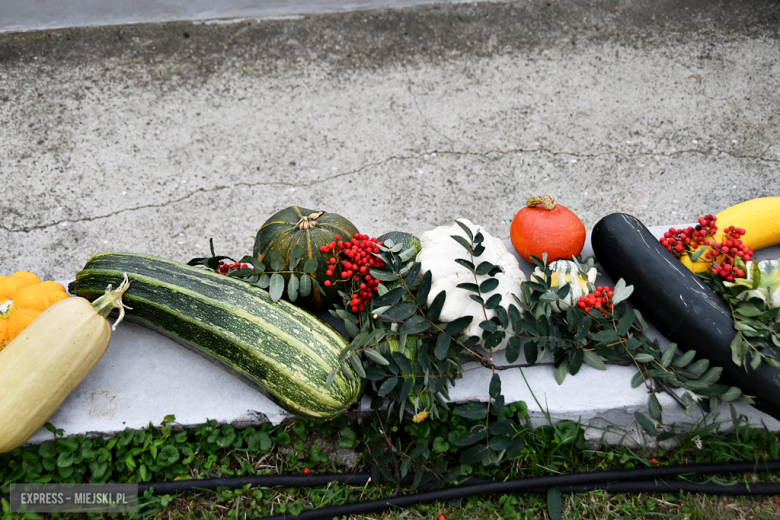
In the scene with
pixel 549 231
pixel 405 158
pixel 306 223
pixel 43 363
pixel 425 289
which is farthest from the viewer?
pixel 405 158

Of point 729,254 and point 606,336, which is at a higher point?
point 729,254

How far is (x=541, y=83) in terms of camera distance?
158 inches

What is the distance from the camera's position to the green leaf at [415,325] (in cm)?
182

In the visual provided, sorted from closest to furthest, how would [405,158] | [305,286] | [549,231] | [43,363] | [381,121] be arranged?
[43,363], [305,286], [549,231], [405,158], [381,121]

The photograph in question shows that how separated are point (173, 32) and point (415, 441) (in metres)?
3.87

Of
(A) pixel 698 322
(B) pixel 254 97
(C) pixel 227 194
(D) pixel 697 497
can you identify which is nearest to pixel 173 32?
(B) pixel 254 97

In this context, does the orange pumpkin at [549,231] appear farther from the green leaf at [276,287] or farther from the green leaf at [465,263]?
the green leaf at [276,287]

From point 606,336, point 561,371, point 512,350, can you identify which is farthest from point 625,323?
point 512,350

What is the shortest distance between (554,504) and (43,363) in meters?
1.96

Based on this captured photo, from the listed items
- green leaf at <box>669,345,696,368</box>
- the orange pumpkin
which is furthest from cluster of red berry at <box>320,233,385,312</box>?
green leaf at <box>669,345,696,368</box>

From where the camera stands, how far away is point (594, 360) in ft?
6.44

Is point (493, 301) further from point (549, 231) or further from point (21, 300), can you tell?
point (21, 300)

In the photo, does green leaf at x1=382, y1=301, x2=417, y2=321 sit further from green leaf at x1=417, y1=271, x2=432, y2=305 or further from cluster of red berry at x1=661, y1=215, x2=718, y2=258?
cluster of red berry at x1=661, y1=215, x2=718, y2=258

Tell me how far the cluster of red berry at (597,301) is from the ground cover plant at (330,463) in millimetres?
478
